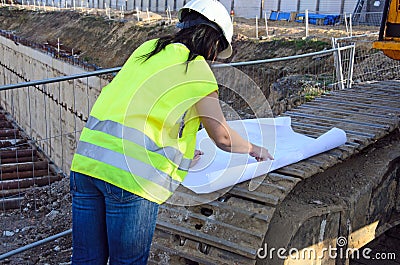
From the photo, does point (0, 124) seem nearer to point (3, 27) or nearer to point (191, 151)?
point (3, 27)

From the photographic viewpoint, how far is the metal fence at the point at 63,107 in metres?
6.57

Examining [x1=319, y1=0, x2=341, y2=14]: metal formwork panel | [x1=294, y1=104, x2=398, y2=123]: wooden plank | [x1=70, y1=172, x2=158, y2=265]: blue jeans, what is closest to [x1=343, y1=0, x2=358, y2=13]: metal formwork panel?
[x1=319, y1=0, x2=341, y2=14]: metal formwork panel

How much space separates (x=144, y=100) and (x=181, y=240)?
4.02ft

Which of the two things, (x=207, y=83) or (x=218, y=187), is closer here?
(x=207, y=83)

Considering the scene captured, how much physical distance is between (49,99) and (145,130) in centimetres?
1974

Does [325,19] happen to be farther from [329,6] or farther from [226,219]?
[226,219]

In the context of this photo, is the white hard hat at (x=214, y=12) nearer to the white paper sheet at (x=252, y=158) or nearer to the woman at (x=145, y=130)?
the woman at (x=145, y=130)

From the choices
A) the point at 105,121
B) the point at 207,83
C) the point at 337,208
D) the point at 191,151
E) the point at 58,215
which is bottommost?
the point at 58,215

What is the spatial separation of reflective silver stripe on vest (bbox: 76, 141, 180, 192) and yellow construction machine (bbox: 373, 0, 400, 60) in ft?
15.4

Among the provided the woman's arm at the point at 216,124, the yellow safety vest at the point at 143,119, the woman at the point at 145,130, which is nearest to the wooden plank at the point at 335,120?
the woman's arm at the point at 216,124

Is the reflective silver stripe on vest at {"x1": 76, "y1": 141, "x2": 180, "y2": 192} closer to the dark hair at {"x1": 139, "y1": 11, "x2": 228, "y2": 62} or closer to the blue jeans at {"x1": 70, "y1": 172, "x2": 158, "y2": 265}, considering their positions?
the blue jeans at {"x1": 70, "y1": 172, "x2": 158, "y2": 265}

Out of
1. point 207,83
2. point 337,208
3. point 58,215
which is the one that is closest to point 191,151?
point 207,83

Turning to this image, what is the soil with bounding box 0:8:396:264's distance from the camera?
6355mm

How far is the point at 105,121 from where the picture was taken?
7.95ft
